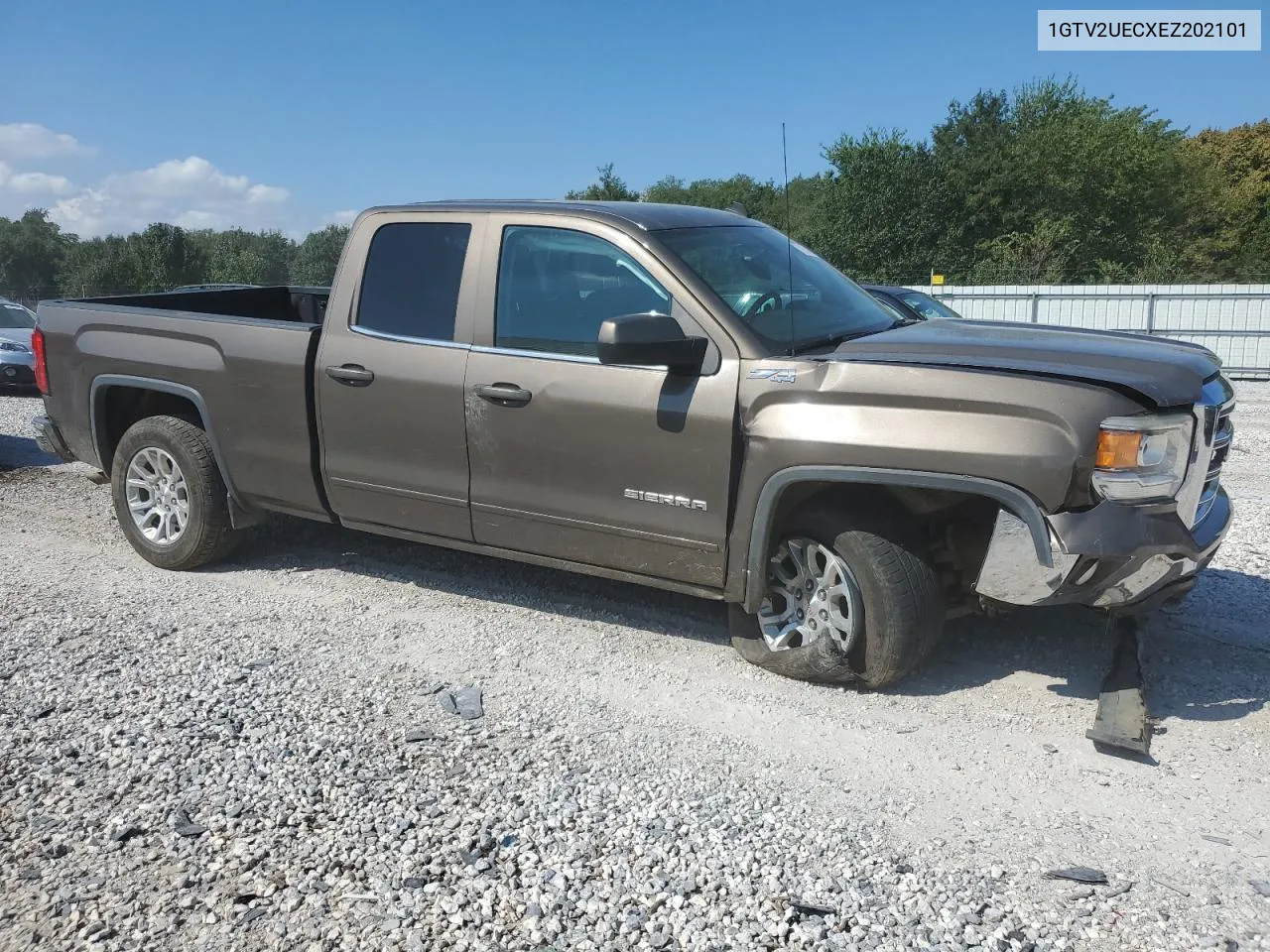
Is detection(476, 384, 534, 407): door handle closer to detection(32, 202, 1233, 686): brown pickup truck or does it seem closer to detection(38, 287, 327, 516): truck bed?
detection(32, 202, 1233, 686): brown pickup truck

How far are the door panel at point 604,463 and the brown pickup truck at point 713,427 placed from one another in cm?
1

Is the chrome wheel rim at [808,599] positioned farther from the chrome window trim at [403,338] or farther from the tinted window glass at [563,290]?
the chrome window trim at [403,338]

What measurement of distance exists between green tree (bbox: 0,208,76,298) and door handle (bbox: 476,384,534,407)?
7602 cm

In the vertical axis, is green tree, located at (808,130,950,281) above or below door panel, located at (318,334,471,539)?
above

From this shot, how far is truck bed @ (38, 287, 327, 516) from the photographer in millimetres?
5148

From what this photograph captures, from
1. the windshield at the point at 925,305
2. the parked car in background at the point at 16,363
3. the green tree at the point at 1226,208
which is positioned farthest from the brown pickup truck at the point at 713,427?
the green tree at the point at 1226,208

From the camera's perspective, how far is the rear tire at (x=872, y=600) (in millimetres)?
3889

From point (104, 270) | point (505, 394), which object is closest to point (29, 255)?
point (104, 270)

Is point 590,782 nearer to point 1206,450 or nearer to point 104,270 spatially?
point 1206,450

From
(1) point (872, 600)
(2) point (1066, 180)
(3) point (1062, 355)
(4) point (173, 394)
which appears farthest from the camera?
(2) point (1066, 180)

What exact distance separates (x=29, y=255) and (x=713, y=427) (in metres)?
82.7

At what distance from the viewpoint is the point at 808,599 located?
4184mm

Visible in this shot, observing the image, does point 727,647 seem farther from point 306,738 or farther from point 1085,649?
point 306,738

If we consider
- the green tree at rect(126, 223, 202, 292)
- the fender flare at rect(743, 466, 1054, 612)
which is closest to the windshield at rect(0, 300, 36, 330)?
the fender flare at rect(743, 466, 1054, 612)
